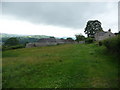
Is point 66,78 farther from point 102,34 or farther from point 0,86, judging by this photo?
point 102,34

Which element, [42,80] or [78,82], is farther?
[42,80]

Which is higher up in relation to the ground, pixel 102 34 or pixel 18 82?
pixel 102 34

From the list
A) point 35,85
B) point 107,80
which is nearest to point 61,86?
point 35,85

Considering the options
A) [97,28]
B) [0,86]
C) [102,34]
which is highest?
[97,28]

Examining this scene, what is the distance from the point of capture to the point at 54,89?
16.0 ft

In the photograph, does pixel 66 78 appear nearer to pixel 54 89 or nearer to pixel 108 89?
pixel 54 89

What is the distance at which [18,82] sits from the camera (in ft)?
19.1

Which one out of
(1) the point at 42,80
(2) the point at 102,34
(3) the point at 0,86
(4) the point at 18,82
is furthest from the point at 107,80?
(2) the point at 102,34

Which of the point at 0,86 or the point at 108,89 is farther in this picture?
the point at 0,86

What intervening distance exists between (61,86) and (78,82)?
882 mm

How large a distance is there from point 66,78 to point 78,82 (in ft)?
2.52

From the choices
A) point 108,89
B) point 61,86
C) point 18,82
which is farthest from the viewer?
point 18,82

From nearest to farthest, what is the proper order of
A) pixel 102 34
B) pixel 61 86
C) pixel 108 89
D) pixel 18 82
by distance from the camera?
pixel 108 89, pixel 61 86, pixel 18 82, pixel 102 34

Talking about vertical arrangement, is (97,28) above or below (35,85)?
above
